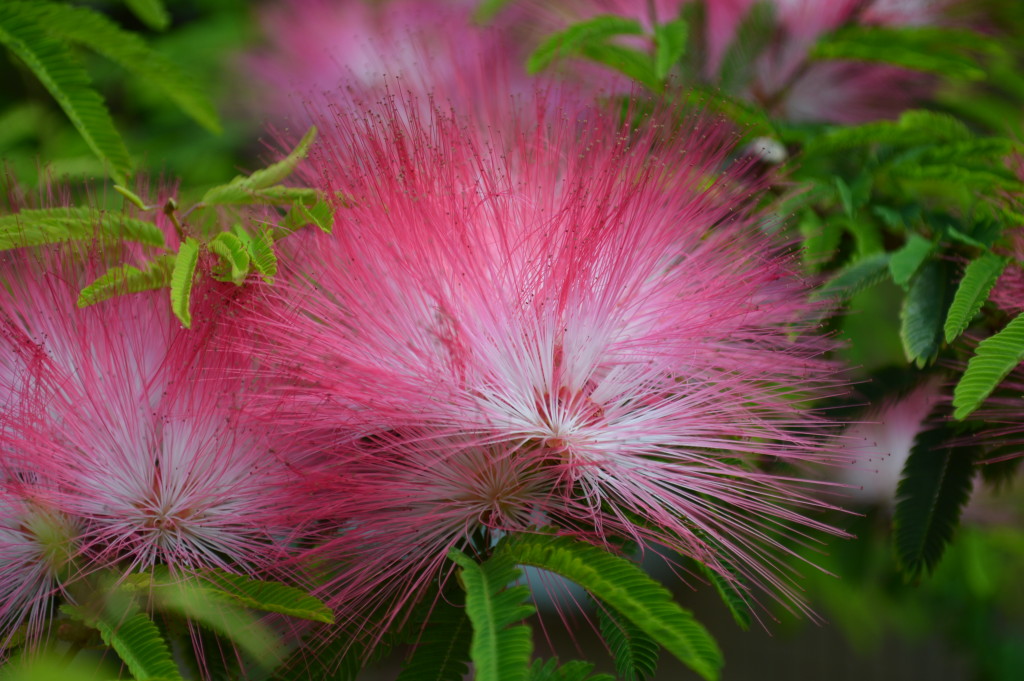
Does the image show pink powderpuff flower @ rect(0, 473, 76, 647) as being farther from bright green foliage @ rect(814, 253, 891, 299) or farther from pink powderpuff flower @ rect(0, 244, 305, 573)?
bright green foliage @ rect(814, 253, 891, 299)

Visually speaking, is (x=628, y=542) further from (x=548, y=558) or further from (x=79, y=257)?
(x=79, y=257)

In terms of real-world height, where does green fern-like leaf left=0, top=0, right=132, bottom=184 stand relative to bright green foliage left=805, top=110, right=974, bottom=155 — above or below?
below

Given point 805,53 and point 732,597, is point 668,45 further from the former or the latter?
point 732,597

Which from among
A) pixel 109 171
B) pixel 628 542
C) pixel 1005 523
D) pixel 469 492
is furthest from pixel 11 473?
pixel 1005 523

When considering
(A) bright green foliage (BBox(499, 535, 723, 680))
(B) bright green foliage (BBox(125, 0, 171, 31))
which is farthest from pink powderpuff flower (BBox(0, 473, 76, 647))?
(B) bright green foliage (BBox(125, 0, 171, 31))

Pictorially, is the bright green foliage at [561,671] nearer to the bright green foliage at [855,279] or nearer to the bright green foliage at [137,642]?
the bright green foliage at [137,642]

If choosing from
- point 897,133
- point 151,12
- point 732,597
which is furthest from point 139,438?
point 897,133
